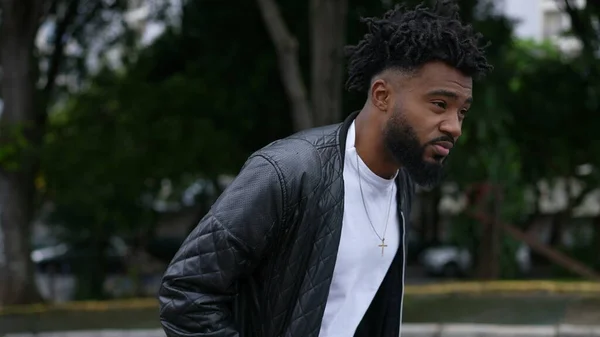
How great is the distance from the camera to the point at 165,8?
1452 centimetres

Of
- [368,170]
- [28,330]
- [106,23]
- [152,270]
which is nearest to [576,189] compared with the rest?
[152,270]

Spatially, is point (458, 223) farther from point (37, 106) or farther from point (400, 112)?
point (400, 112)

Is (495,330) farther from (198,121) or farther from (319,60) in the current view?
(198,121)

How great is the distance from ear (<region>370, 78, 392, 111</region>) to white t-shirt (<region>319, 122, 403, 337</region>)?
12cm

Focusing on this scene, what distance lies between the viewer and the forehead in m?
2.03

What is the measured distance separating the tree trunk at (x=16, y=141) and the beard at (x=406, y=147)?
411 inches

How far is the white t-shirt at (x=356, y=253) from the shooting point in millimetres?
2088

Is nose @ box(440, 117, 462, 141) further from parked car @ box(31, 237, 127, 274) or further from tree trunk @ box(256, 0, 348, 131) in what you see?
parked car @ box(31, 237, 127, 274)

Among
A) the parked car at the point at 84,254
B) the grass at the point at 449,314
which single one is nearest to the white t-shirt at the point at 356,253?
the grass at the point at 449,314

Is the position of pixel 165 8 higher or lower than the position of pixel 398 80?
higher

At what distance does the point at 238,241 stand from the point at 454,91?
66 cm

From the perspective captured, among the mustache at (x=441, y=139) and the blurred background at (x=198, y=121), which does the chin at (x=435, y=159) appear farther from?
the blurred background at (x=198, y=121)

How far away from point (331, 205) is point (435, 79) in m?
0.41

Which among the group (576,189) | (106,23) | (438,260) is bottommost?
(438,260)
